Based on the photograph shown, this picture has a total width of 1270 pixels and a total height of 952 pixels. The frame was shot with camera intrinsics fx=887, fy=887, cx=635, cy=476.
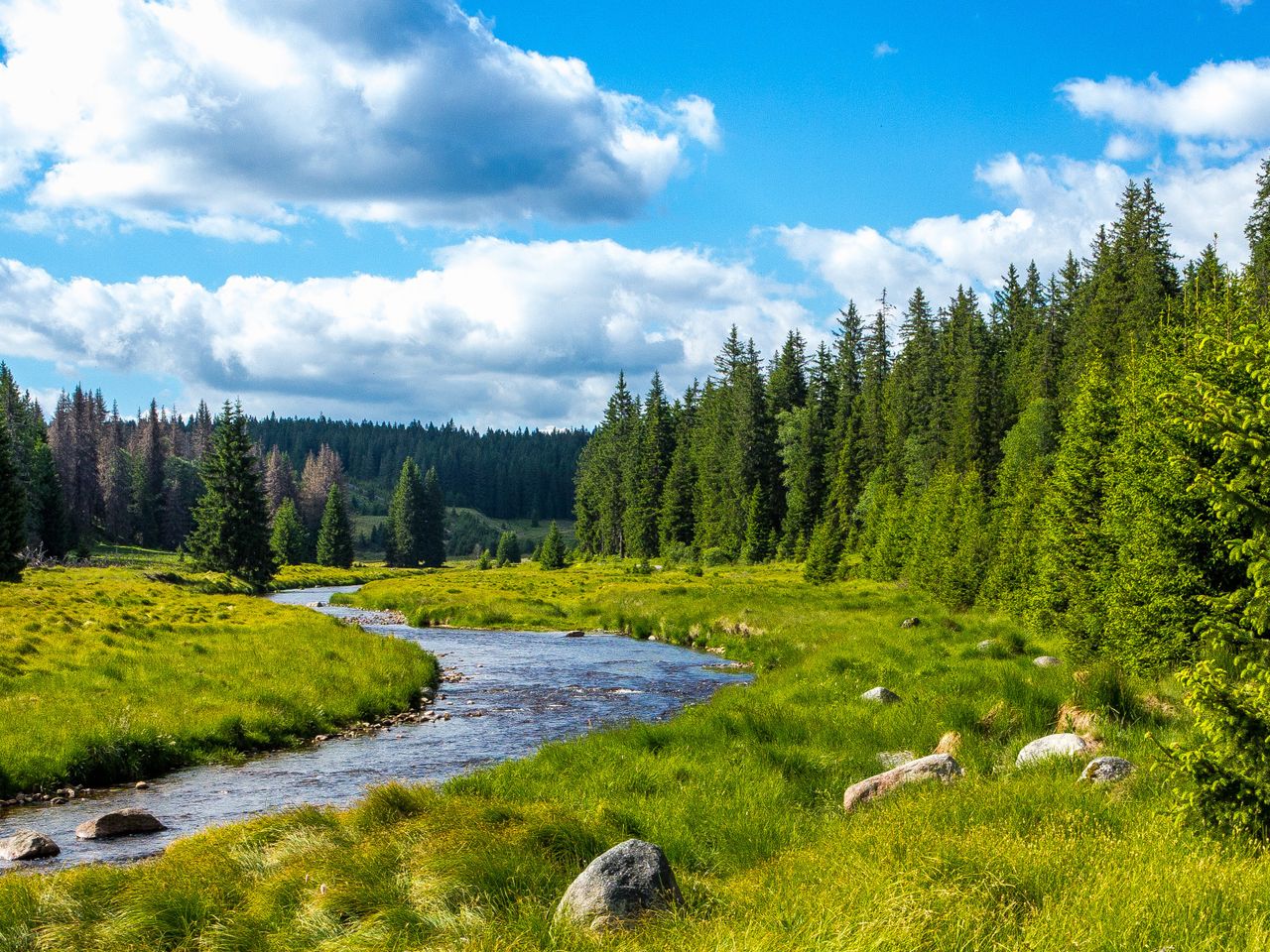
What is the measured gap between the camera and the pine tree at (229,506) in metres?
69.1

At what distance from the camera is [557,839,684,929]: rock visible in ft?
26.2

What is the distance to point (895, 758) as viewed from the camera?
47.4ft

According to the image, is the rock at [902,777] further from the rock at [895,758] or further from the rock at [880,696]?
the rock at [880,696]

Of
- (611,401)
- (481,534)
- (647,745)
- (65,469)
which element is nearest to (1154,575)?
(647,745)

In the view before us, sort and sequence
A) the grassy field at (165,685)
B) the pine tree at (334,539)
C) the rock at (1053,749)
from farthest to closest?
the pine tree at (334,539)
the grassy field at (165,685)
the rock at (1053,749)

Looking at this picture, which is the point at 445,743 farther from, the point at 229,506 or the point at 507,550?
the point at 507,550

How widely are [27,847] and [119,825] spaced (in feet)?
4.35

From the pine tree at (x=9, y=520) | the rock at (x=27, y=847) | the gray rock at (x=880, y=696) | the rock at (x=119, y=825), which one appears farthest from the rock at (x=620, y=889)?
the pine tree at (x=9, y=520)

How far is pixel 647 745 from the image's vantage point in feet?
52.5

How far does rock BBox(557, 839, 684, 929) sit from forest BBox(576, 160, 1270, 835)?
4.76 meters

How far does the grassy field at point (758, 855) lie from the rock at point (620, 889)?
28 cm

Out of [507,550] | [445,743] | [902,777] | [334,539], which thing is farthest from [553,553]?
[902,777]

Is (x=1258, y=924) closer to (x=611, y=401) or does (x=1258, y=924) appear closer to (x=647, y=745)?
(x=647, y=745)

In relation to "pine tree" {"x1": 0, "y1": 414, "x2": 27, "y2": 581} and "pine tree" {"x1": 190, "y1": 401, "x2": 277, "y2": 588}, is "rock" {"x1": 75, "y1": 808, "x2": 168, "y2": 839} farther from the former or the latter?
"pine tree" {"x1": 190, "y1": 401, "x2": 277, "y2": 588}
